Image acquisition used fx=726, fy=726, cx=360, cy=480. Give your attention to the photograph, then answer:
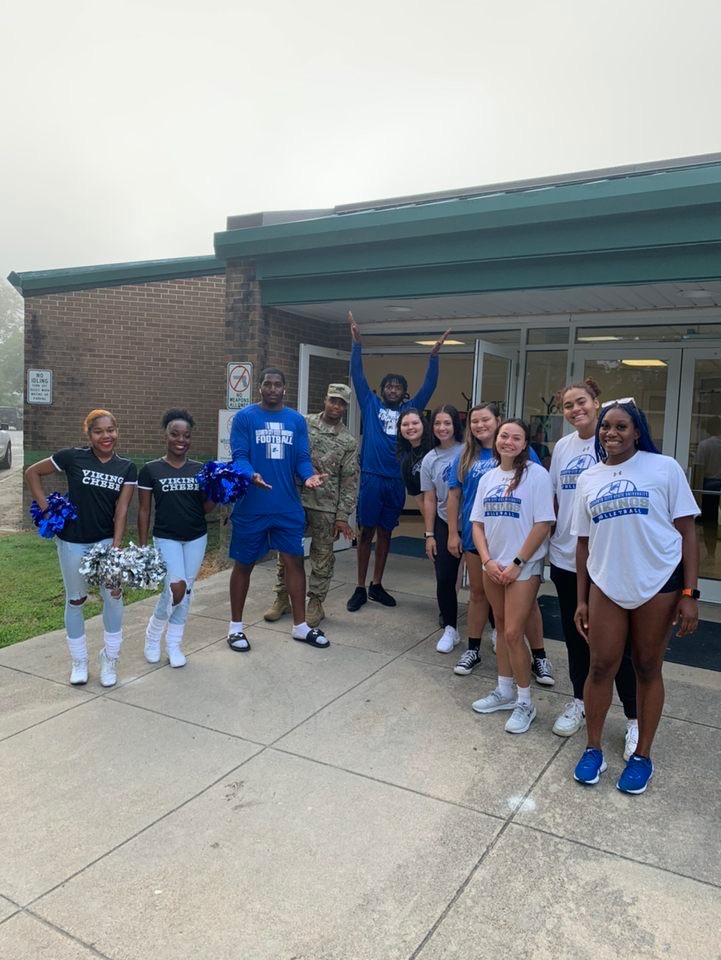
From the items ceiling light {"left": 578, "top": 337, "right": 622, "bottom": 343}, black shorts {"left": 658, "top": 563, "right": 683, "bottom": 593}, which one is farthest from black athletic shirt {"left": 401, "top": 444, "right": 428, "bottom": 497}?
ceiling light {"left": 578, "top": 337, "right": 622, "bottom": 343}

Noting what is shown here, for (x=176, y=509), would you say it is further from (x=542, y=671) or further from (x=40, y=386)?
(x=40, y=386)

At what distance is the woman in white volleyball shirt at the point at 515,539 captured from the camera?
378cm

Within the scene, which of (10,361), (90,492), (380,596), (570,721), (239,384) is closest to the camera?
(570,721)

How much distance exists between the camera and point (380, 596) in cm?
618

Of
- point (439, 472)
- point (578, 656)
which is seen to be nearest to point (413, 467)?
point (439, 472)

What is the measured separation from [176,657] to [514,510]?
2.44 m

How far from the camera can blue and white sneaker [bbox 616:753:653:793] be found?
3.30 m

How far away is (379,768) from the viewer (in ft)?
11.6

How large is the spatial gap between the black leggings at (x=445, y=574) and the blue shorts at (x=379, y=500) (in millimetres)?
846

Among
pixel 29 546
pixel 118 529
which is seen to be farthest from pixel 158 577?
pixel 29 546

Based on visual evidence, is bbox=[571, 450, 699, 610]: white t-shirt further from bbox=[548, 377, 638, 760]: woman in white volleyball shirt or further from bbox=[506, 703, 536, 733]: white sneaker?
bbox=[506, 703, 536, 733]: white sneaker

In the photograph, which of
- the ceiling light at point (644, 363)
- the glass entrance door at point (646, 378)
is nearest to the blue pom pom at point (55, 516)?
the glass entrance door at point (646, 378)

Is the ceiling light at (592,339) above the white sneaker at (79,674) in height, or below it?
above

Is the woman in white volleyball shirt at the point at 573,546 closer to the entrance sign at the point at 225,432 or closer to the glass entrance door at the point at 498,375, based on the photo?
the glass entrance door at the point at 498,375
